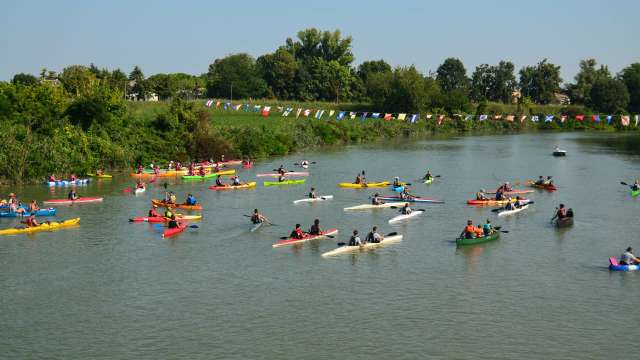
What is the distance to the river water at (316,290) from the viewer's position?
26688mm

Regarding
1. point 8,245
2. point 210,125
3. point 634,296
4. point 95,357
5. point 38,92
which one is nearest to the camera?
point 95,357

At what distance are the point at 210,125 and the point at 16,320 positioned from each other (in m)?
56.7

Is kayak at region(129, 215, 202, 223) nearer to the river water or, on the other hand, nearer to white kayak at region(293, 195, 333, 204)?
the river water

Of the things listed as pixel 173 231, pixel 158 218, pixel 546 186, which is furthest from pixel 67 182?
pixel 546 186

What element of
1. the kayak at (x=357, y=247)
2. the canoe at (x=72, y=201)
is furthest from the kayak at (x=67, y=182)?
the kayak at (x=357, y=247)

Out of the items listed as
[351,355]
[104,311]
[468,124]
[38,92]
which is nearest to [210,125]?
[38,92]

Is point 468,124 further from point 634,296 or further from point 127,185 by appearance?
point 634,296

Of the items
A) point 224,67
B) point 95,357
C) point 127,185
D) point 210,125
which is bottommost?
point 95,357

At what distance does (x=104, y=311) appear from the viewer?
98.1ft

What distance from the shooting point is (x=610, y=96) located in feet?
520

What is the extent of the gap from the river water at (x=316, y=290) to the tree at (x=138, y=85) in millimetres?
78784

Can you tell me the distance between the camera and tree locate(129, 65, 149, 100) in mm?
129000

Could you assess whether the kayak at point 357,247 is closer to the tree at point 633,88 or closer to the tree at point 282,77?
the tree at point 282,77

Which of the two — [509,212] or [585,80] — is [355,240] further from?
[585,80]
